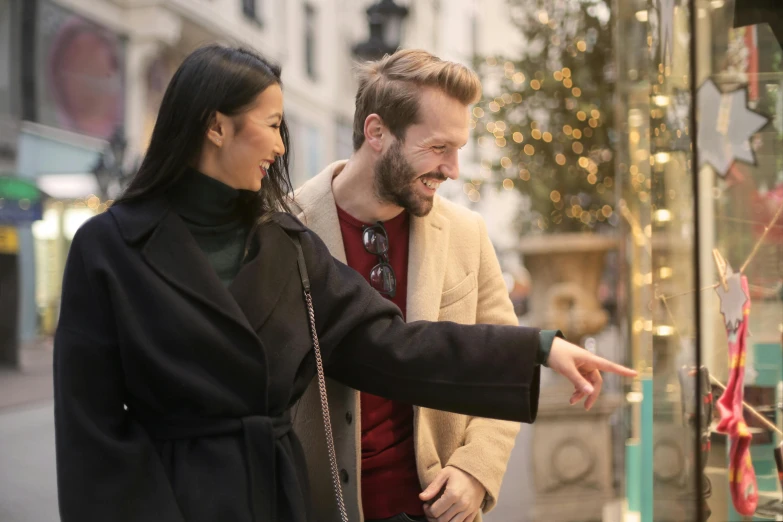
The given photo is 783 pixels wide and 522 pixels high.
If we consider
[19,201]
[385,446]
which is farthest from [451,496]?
[19,201]

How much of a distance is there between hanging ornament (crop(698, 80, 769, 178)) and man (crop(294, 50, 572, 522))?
0.48 m

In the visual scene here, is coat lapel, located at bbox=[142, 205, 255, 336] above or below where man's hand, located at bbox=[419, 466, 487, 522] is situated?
above

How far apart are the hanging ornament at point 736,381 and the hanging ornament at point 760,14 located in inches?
18.6

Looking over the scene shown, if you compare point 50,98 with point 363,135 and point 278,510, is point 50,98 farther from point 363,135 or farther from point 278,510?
point 278,510

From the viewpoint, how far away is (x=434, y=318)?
1.96 meters

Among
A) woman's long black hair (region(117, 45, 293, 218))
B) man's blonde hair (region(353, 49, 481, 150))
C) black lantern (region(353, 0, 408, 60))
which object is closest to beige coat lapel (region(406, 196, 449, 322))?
man's blonde hair (region(353, 49, 481, 150))

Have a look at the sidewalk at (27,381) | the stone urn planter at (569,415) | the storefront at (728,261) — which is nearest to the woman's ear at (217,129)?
the storefront at (728,261)

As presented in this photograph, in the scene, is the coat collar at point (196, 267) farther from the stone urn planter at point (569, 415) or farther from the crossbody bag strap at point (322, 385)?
the stone urn planter at point (569, 415)

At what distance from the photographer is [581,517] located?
6.68m

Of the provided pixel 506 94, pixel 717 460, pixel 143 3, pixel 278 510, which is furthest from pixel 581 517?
pixel 143 3

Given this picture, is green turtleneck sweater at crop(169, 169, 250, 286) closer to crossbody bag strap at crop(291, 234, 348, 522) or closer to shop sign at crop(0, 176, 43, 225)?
crossbody bag strap at crop(291, 234, 348, 522)

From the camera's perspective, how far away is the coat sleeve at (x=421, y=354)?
1712 mm

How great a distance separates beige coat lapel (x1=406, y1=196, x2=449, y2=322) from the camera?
1944 millimetres

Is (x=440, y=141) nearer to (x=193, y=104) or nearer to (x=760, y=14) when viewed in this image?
(x=193, y=104)
